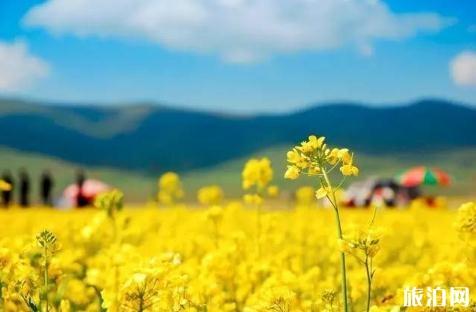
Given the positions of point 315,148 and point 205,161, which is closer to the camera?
point 315,148

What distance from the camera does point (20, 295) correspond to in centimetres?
331

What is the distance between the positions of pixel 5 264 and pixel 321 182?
4.03 feet

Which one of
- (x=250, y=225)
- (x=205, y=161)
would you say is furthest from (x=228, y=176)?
(x=250, y=225)

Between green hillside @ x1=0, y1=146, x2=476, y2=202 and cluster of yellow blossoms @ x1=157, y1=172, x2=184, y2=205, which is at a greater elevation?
green hillside @ x1=0, y1=146, x2=476, y2=202

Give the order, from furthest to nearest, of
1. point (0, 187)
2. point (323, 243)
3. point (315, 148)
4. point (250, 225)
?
1. point (250, 225)
2. point (323, 243)
3. point (0, 187)
4. point (315, 148)

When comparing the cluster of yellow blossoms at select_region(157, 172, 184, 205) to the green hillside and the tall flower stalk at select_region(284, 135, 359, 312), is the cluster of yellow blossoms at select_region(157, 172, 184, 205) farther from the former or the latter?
the green hillside

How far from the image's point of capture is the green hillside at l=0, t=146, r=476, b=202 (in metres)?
144

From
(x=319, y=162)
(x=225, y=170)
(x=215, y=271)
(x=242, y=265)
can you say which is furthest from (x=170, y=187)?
(x=225, y=170)

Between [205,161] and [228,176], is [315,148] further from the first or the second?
[205,161]

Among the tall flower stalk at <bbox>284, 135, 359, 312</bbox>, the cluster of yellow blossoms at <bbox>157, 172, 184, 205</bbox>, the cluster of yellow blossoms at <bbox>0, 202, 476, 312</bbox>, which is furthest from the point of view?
the cluster of yellow blossoms at <bbox>157, 172, 184, 205</bbox>

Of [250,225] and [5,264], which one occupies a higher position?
[250,225]

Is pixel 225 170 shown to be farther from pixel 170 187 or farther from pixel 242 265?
pixel 242 265

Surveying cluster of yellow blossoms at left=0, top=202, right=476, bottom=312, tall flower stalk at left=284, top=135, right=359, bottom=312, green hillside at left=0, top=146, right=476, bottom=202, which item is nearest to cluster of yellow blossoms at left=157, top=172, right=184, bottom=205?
cluster of yellow blossoms at left=0, top=202, right=476, bottom=312

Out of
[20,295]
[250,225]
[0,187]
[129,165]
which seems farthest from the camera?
[129,165]
